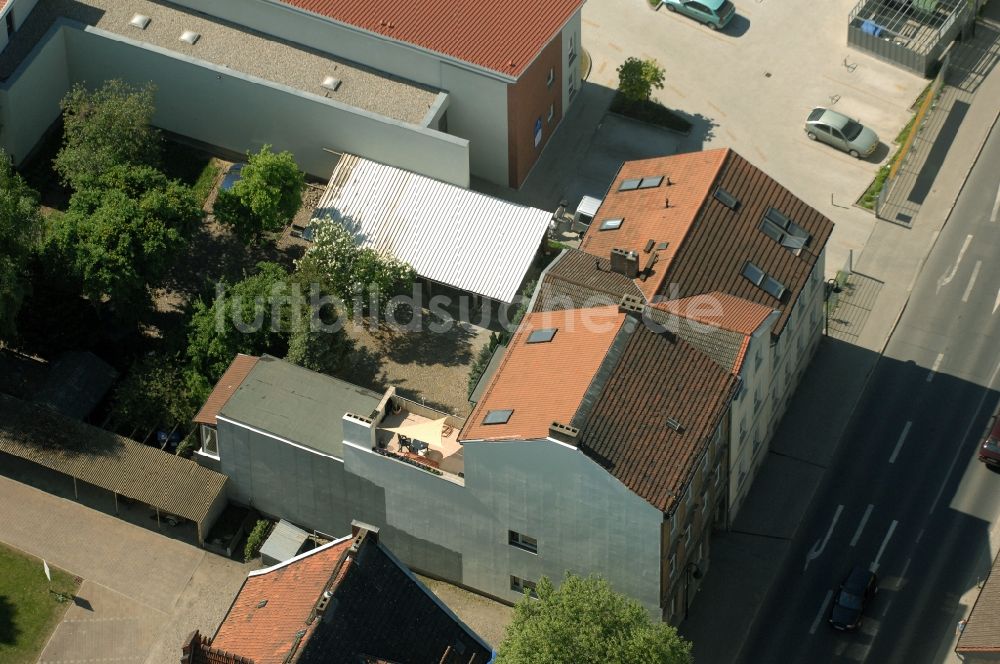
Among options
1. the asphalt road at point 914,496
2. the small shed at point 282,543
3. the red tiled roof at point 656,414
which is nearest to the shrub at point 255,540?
the small shed at point 282,543

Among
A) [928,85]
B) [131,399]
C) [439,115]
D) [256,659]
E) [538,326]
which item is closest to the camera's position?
[256,659]

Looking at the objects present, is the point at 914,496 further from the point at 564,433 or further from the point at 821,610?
the point at 564,433

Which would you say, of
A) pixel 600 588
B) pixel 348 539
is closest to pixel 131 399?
pixel 348 539

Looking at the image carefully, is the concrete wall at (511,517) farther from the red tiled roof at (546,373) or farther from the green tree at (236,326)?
the green tree at (236,326)

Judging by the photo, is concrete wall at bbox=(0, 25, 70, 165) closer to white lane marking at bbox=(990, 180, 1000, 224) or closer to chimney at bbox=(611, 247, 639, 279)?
chimney at bbox=(611, 247, 639, 279)

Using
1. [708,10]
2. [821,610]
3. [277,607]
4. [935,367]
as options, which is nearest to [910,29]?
[708,10]

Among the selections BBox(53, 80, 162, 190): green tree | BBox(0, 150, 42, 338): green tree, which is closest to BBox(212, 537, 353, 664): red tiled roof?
BBox(0, 150, 42, 338): green tree

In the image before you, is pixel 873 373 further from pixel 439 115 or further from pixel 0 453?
pixel 0 453
